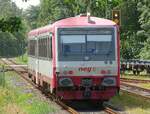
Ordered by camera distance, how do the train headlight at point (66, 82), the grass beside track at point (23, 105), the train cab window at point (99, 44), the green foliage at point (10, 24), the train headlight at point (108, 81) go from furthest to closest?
the green foliage at point (10, 24), the train cab window at point (99, 44), the train headlight at point (108, 81), the train headlight at point (66, 82), the grass beside track at point (23, 105)

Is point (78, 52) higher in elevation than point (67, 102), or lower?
higher

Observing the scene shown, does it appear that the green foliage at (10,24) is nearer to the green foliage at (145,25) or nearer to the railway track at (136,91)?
the railway track at (136,91)

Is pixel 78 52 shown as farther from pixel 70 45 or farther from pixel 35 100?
pixel 35 100

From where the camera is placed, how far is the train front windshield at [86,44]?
68.3 feet

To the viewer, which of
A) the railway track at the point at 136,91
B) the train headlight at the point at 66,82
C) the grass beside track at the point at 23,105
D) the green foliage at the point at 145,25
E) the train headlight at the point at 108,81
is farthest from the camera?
the green foliage at the point at 145,25

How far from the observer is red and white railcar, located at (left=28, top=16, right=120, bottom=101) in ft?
67.9

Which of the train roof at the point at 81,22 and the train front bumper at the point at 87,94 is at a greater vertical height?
the train roof at the point at 81,22

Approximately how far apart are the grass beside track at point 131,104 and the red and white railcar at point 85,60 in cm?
92

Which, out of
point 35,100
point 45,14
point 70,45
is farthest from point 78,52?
point 45,14

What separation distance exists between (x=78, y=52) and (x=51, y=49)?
120 centimetres

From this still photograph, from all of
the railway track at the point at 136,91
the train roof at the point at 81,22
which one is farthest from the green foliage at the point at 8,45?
the train roof at the point at 81,22

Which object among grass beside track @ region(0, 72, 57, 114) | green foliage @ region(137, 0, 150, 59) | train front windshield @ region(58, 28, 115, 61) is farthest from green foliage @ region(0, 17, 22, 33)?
green foliage @ region(137, 0, 150, 59)

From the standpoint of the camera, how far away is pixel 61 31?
20984mm

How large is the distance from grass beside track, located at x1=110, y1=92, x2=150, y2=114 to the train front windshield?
1.94 metres
